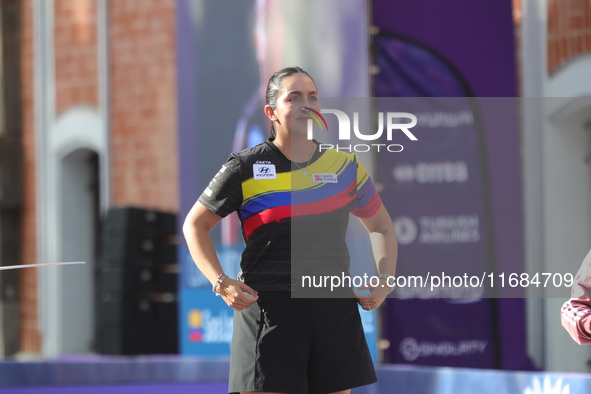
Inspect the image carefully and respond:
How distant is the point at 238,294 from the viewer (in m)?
2.92

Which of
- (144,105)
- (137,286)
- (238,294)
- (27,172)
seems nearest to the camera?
(238,294)

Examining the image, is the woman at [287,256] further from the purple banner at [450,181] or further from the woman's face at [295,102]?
the purple banner at [450,181]

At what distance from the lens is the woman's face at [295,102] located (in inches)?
119

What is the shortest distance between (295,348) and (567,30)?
3.51m

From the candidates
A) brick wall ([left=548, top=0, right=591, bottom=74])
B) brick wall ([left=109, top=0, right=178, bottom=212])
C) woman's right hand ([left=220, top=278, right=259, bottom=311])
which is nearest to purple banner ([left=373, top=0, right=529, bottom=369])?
brick wall ([left=548, top=0, right=591, bottom=74])

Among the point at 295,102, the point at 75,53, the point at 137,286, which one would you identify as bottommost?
the point at 137,286

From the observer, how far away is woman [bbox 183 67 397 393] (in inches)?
116

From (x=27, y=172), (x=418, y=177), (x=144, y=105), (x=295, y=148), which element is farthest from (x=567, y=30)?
(x=27, y=172)

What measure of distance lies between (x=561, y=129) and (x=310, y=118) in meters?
2.71

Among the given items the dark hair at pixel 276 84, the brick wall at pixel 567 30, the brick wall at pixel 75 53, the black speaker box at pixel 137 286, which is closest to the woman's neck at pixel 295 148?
the dark hair at pixel 276 84

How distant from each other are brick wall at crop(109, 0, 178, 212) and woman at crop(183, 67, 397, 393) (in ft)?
15.8

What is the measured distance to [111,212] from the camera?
22.0 feet

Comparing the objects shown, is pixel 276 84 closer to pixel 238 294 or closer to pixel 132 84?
pixel 238 294

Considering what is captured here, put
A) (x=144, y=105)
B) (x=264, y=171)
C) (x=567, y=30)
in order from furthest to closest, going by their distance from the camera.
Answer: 1. (x=144, y=105)
2. (x=567, y=30)
3. (x=264, y=171)
